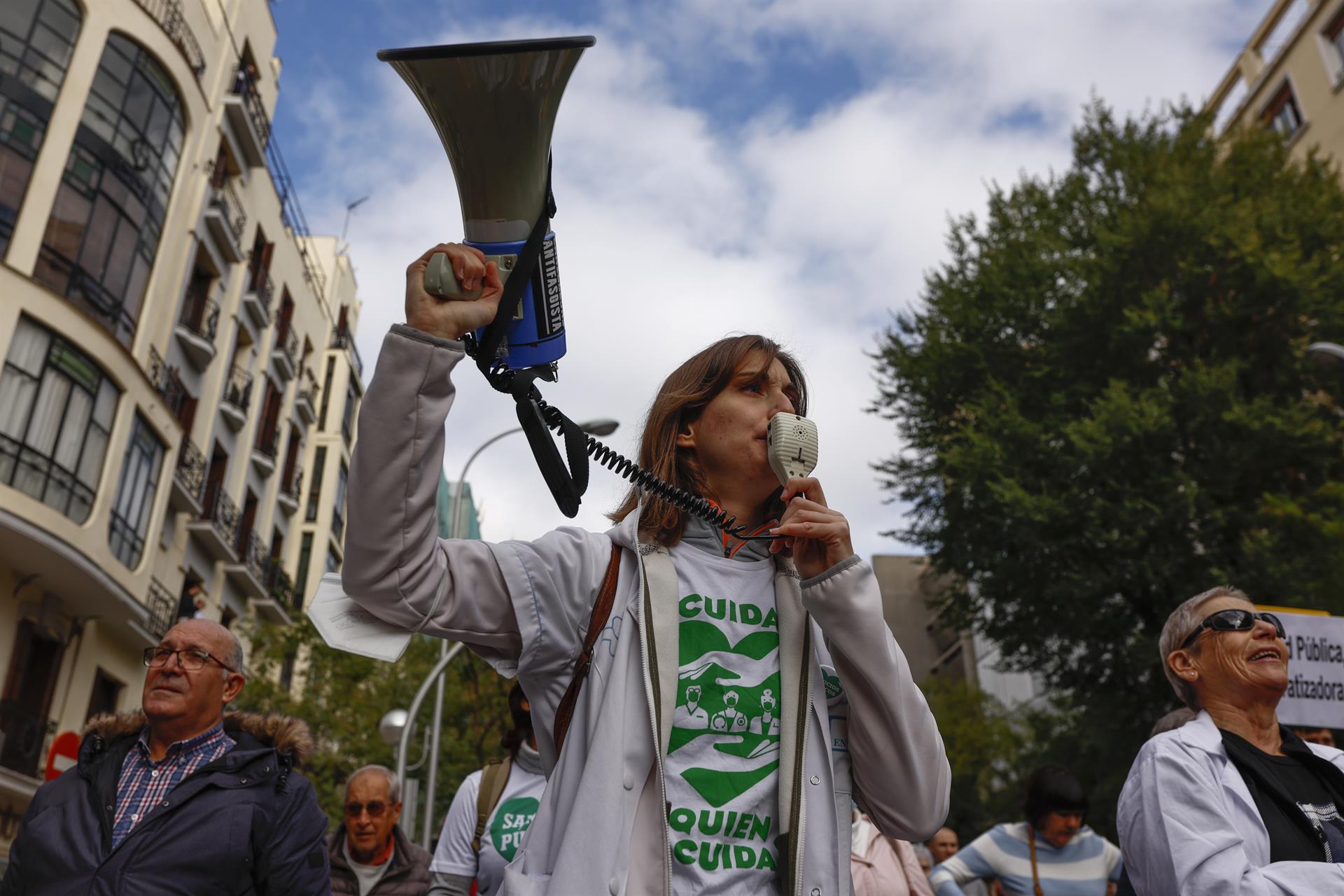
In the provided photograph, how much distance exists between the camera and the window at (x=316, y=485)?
40.5m

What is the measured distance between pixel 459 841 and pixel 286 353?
31.5 meters

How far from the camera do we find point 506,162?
204 centimetres

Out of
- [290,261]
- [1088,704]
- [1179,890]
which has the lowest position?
[1179,890]

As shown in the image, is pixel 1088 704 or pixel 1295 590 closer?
pixel 1295 590

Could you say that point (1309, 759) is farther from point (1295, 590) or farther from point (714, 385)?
point (1295, 590)

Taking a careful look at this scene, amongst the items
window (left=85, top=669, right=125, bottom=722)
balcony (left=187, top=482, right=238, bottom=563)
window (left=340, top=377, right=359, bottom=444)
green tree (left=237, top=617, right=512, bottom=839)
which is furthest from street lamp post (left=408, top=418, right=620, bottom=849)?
window (left=340, top=377, right=359, bottom=444)

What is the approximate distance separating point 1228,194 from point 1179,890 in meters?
18.4

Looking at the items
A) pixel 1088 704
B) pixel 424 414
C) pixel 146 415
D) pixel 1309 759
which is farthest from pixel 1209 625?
pixel 146 415

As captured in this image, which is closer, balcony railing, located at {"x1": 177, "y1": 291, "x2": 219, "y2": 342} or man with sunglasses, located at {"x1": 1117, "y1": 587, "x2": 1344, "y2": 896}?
man with sunglasses, located at {"x1": 1117, "y1": 587, "x2": 1344, "y2": 896}

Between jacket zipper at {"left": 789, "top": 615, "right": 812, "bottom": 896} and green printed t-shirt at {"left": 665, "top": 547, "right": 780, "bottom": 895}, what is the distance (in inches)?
1.9

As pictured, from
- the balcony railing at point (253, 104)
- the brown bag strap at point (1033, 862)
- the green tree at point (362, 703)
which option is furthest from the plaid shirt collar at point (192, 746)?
the balcony railing at point (253, 104)

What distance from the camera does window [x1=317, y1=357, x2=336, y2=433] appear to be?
42094 millimetres

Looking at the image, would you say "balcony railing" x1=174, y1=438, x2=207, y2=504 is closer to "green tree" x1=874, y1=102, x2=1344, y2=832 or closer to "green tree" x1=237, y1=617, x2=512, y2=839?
"green tree" x1=237, y1=617, x2=512, y2=839

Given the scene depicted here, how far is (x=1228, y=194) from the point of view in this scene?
1902cm
